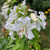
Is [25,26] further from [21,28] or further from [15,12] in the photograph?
[15,12]

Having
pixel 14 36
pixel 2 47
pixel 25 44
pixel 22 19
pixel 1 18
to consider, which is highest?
pixel 22 19

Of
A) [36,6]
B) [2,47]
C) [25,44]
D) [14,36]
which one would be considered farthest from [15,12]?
[36,6]

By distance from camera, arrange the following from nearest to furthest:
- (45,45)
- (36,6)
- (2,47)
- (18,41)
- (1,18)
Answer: (18,41) → (2,47) → (45,45) → (36,6) → (1,18)

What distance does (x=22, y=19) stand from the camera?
40.2 inches

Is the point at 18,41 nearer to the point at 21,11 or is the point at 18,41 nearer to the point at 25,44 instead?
the point at 25,44

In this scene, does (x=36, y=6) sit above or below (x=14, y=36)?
below

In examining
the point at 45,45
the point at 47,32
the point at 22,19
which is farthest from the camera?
the point at 47,32

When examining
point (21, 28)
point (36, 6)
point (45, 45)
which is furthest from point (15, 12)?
point (36, 6)

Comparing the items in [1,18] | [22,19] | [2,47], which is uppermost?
[22,19]

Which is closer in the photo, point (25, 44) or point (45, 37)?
point (25, 44)

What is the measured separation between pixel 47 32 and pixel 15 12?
5.73 ft

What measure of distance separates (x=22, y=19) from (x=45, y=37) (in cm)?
154

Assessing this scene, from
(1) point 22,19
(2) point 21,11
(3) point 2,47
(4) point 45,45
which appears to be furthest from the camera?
(4) point 45,45

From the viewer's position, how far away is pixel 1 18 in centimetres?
379
